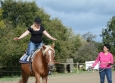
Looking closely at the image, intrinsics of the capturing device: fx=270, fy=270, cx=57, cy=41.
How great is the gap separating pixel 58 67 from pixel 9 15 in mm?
10978

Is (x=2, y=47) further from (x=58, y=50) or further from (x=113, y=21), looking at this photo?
(x=113, y=21)

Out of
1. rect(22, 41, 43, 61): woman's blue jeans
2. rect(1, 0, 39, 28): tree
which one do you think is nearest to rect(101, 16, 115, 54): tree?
rect(1, 0, 39, 28): tree

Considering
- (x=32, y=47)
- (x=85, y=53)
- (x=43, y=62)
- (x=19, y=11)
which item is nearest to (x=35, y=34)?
(x=32, y=47)

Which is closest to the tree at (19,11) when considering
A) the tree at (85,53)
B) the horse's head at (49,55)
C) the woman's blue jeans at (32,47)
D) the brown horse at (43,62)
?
the tree at (85,53)

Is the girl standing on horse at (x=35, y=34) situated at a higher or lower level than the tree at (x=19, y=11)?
lower

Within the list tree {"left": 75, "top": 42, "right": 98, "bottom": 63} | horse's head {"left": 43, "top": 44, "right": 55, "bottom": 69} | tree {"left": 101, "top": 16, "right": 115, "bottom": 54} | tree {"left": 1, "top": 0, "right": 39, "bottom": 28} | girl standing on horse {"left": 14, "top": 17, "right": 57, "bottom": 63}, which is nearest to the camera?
horse's head {"left": 43, "top": 44, "right": 55, "bottom": 69}

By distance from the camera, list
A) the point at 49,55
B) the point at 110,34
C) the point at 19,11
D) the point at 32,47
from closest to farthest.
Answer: the point at 49,55 → the point at 32,47 → the point at 19,11 → the point at 110,34

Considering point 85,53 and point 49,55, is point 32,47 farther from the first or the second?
point 85,53

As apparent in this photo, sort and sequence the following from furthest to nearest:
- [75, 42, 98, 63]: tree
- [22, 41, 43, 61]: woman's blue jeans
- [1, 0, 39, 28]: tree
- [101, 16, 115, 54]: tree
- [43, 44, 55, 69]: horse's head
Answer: [101, 16, 115, 54]: tree, [75, 42, 98, 63]: tree, [1, 0, 39, 28]: tree, [22, 41, 43, 61]: woman's blue jeans, [43, 44, 55, 69]: horse's head

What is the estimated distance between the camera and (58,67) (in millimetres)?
42219

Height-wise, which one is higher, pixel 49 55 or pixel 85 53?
pixel 49 55

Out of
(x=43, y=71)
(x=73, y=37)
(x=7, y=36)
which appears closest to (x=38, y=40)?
(x=43, y=71)

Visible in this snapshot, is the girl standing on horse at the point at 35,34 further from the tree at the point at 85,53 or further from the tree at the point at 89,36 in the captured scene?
the tree at the point at 89,36

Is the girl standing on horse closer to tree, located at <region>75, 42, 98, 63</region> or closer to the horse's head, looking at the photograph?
the horse's head
